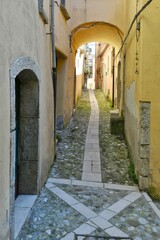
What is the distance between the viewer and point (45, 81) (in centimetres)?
525

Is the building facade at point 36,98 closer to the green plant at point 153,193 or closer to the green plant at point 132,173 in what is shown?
the green plant at point 153,193

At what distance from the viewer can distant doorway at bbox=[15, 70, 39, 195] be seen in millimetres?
4457

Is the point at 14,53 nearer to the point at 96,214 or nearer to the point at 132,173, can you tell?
the point at 96,214

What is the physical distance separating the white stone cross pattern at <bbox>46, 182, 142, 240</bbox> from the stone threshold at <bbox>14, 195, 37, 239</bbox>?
1.96ft

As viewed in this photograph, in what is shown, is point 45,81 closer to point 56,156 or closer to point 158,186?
point 56,156

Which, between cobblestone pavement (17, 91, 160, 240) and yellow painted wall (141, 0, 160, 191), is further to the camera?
yellow painted wall (141, 0, 160, 191)

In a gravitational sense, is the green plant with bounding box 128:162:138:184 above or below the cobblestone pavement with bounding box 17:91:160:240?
above

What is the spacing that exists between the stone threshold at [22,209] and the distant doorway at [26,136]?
0.13m

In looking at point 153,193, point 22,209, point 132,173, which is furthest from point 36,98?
point 153,193

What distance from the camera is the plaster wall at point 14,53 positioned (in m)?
2.62

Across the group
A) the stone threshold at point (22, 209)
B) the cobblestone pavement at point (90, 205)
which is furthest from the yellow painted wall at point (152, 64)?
the stone threshold at point (22, 209)

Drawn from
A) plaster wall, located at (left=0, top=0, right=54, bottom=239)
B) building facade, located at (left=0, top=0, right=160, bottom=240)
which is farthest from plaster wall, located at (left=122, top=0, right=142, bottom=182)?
plaster wall, located at (left=0, top=0, right=54, bottom=239)

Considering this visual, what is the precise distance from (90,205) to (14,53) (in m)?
Answer: 2.87

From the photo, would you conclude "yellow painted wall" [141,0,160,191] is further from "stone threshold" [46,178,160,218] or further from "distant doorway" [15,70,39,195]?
"distant doorway" [15,70,39,195]
